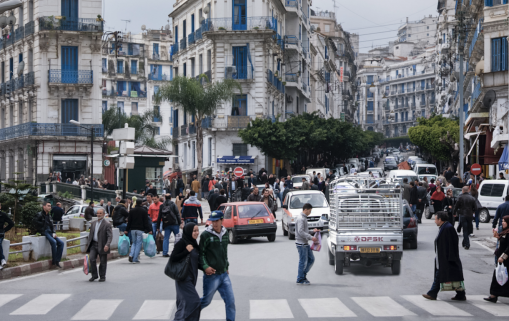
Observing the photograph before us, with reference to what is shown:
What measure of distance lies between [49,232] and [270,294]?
6833mm

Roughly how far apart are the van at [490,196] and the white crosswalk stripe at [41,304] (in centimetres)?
2077

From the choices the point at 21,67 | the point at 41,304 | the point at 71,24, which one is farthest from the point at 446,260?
the point at 21,67

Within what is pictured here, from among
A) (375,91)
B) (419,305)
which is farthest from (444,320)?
(375,91)

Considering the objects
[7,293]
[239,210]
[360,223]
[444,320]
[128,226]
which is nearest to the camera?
[444,320]

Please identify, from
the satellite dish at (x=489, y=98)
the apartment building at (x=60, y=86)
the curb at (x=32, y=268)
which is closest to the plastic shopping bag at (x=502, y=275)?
the curb at (x=32, y=268)

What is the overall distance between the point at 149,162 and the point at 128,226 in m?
26.1

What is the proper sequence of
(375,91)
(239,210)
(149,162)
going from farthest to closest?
(375,91) → (149,162) → (239,210)

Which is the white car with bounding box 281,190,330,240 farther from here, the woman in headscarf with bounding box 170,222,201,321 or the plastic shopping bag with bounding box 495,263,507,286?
the woman in headscarf with bounding box 170,222,201,321

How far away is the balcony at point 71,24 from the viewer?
4478cm

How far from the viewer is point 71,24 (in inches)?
1788

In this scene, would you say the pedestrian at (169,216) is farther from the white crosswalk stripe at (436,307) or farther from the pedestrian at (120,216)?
the white crosswalk stripe at (436,307)

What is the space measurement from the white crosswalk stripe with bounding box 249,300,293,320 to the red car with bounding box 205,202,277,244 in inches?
408

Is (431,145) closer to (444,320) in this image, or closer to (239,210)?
(239,210)

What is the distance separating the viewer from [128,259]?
1934 centimetres
